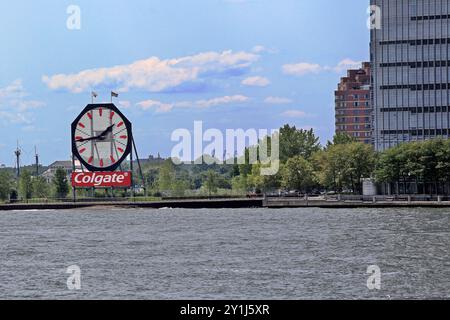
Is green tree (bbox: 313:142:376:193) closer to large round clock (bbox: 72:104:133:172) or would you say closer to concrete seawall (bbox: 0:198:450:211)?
concrete seawall (bbox: 0:198:450:211)

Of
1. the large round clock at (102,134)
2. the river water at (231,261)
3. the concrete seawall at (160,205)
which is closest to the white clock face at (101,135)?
the large round clock at (102,134)

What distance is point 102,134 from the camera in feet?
640

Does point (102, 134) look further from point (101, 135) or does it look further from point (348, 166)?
point (348, 166)

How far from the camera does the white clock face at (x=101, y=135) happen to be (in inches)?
7697

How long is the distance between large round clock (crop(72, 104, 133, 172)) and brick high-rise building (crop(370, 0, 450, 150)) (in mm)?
52902

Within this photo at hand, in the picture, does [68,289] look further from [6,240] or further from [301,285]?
[6,240]

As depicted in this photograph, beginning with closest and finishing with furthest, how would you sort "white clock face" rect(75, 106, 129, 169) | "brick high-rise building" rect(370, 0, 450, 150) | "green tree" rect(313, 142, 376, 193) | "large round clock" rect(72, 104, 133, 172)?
"green tree" rect(313, 142, 376, 193) < "brick high-rise building" rect(370, 0, 450, 150) < "large round clock" rect(72, 104, 133, 172) < "white clock face" rect(75, 106, 129, 169)

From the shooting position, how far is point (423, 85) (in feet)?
615

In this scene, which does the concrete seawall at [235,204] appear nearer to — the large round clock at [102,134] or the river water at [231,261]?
the large round clock at [102,134]

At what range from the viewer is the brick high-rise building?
186 m

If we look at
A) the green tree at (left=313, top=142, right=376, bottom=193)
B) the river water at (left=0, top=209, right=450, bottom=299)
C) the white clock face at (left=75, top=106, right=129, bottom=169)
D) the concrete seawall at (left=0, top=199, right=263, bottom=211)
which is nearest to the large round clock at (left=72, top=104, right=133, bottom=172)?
the white clock face at (left=75, top=106, right=129, bottom=169)

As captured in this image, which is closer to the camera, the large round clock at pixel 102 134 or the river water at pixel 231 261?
the river water at pixel 231 261

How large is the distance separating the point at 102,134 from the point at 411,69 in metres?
64.6
